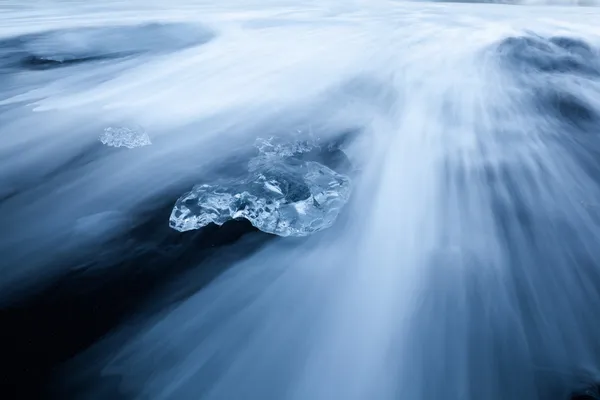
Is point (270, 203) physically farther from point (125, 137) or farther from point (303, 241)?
point (125, 137)

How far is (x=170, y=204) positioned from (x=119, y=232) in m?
0.41

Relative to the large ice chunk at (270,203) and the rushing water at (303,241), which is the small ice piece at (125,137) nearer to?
the rushing water at (303,241)

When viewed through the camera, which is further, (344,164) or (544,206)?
(344,164)

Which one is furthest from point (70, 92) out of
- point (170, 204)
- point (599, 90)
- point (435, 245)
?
point (599, 90)

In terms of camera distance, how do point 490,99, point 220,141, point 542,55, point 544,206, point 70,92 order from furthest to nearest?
point 542,55, point 490,99, point 70,92, point 220,141, point 544,206

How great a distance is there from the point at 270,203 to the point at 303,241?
0.34m

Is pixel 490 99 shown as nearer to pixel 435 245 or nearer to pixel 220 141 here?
pixel 435 245

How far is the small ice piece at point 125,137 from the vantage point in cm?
345

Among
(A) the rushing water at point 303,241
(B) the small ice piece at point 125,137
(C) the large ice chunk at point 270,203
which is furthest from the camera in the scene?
(B) the small ice piece at point 125,137

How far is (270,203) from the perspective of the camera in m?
2.66

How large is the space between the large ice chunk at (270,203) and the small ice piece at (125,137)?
3.15 ft

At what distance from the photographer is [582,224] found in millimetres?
2846

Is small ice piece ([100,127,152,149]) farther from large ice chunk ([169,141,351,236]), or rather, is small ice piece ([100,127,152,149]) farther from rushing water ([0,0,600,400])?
large ice chunk ([169,141,351,236])

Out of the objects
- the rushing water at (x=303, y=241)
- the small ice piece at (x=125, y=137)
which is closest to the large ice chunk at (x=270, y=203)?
the rushing water at (x=303, y=241)
